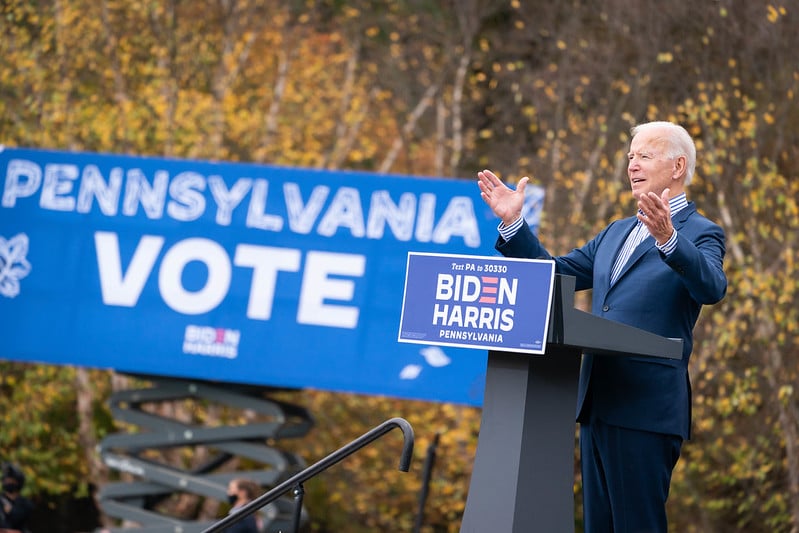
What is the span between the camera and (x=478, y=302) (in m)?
2.92

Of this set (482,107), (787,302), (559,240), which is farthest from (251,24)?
(787,302)

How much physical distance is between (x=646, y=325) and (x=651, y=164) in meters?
0.41

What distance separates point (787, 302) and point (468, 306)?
662 cm

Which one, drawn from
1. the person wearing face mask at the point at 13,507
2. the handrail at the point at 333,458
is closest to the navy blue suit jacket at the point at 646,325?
the handrail at the point at 333,458

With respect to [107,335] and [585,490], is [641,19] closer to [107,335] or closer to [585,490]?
[107,335]

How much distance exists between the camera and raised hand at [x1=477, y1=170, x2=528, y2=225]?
322cm

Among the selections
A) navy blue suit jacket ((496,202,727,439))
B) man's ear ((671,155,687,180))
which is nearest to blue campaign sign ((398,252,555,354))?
navy blue suit jacket ((496,202,727,439))

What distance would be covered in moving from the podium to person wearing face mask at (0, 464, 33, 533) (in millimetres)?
6152

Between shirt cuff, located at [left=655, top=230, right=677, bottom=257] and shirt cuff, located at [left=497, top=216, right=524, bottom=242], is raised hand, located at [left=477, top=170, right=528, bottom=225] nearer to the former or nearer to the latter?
shirt cuff, located at [left=497, top=216, right=524, bottom=242]

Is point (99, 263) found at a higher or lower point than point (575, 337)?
higher

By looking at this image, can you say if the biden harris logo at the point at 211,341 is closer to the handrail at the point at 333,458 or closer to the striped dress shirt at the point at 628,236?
the handrail at the point at 333,458

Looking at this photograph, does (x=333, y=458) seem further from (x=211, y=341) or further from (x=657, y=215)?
(x=211, y=341)

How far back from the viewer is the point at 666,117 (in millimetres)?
10352

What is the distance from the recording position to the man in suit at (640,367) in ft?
10.3
